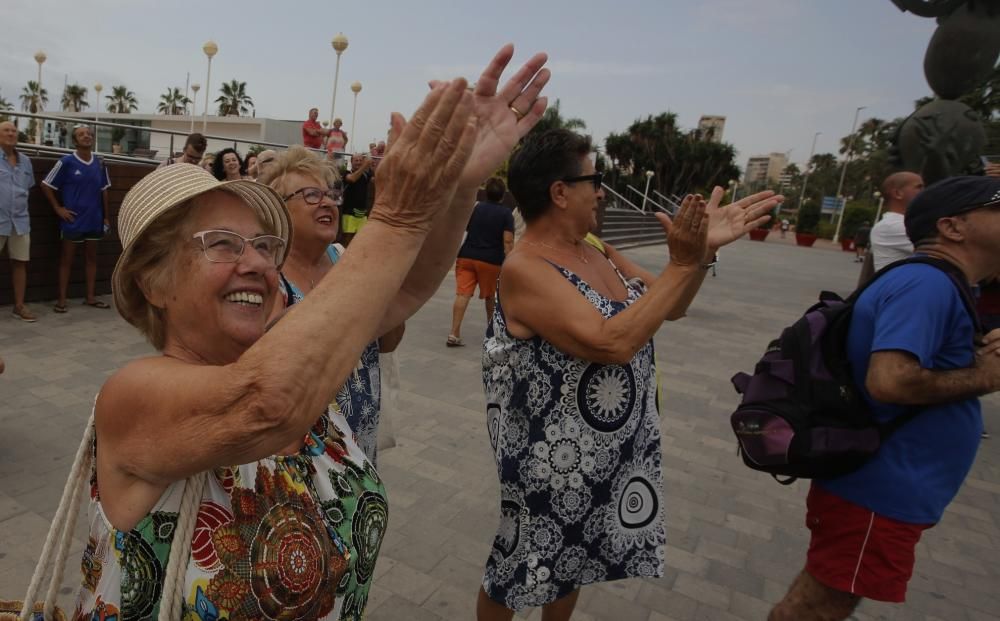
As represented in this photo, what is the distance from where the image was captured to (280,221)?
129cm

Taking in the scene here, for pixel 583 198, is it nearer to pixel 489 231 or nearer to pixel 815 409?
pixel 815 409

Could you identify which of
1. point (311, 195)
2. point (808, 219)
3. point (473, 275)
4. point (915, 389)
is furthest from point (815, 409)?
point (808, 219)

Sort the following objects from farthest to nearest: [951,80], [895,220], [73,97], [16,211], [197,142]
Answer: [73,97] → [197,142] → [16,211] → [951,80] → [895,220]

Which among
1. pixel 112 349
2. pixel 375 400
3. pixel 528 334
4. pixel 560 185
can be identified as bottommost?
pixel 112 349

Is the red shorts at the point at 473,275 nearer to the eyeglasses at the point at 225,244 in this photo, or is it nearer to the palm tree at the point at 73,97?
the eyeglasses at the point at 225,244

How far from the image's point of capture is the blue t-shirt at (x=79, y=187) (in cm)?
622

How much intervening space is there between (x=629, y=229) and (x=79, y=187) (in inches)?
768

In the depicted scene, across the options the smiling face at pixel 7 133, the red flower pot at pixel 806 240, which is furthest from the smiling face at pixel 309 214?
the red flower pot at pixel 806 240

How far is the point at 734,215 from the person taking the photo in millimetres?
1968

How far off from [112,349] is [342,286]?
5590 mm

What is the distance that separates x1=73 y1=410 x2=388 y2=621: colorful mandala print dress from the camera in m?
1.07

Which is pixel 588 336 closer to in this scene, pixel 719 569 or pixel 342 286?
pixel 342 286

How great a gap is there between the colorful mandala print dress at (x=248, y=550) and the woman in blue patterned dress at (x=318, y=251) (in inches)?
32.3

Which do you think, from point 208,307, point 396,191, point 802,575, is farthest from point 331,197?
point 802,575
